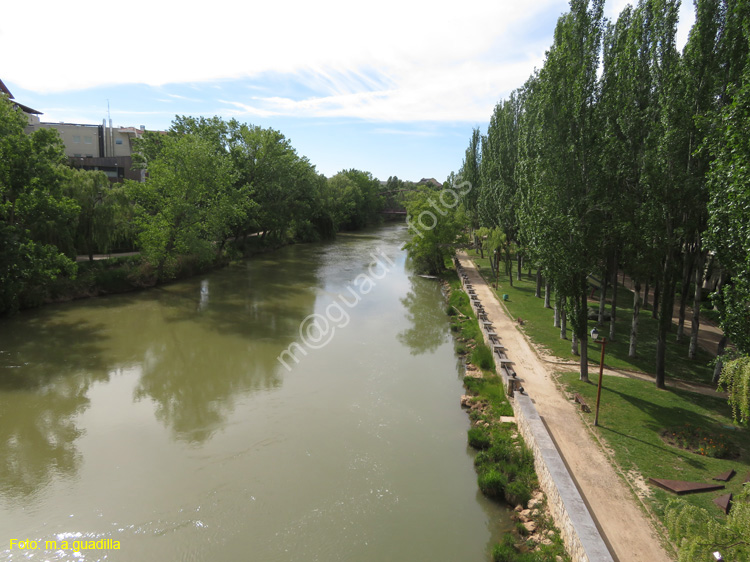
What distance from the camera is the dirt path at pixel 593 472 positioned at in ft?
27.1

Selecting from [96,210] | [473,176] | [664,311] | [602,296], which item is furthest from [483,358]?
[473,176]

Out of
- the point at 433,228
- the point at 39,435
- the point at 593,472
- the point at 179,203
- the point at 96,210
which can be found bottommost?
the point at 39,435

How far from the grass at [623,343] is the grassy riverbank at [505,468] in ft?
10.6

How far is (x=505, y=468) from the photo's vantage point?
11297 mm

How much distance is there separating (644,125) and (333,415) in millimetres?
13585

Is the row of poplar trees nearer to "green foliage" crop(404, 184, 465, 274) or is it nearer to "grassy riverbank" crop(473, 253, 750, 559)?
"grassy riverbank" crop(473, 253, 750, 559)

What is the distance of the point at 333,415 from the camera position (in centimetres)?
1455

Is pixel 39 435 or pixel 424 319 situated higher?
pixel 424 319

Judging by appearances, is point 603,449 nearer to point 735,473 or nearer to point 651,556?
point 735,473

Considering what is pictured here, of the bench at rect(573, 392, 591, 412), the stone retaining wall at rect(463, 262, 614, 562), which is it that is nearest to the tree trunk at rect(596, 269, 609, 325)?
the bench at rect(573, 392, 591, 412)

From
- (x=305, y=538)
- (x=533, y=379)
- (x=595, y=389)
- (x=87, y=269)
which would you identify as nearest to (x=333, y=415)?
(x=305, y=538)

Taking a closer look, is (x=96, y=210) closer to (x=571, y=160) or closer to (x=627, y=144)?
(x=571, y=160)

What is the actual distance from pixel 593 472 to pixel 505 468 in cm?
198

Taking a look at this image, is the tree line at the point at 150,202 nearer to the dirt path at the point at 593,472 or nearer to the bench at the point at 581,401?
the dirt path at the point at 593,472
